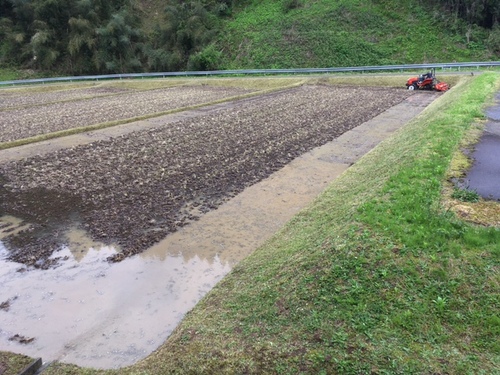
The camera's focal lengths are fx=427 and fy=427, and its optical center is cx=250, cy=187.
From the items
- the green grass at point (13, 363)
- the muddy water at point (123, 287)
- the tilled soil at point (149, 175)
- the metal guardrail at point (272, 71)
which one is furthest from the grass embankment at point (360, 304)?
the metal guardrail at point (272, 71)

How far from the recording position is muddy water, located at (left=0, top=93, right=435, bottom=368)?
21.9ft

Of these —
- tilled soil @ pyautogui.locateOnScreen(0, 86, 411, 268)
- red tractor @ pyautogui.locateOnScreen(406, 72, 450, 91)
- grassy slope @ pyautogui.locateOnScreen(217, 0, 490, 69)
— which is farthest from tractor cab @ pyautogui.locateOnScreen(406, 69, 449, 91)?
tilled soil @ pyautogui.locateOnScreen(0, 86, 411, 268)

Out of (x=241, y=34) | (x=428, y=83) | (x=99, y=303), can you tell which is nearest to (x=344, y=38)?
(x=241, y=34)

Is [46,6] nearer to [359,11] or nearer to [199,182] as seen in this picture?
[359,11]

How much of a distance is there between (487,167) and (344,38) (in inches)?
1363

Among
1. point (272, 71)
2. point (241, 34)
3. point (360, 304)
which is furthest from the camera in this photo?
point (241, 34)

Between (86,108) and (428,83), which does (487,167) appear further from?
(86,108)

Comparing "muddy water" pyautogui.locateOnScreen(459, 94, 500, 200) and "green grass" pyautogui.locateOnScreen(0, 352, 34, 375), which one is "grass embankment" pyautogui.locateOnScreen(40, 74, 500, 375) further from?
"muddy water" pyautogui.locateOnScreen(459, 94, 500, 200)

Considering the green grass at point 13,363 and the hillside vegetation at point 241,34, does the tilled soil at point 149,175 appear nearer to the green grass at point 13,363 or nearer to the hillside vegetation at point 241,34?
the green grass at point 13,363

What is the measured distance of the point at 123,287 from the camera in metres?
8.12

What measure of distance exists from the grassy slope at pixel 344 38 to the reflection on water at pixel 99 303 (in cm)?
3632

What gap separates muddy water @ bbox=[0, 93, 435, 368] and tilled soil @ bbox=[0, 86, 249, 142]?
1234 centimetres

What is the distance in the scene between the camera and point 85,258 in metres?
9.10

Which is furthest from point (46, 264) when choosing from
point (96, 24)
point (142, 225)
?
point (96, 24)
